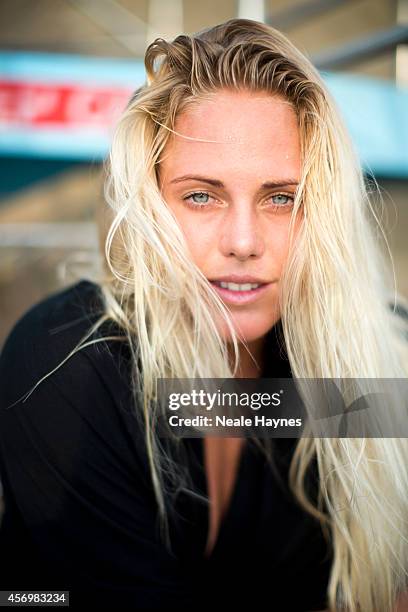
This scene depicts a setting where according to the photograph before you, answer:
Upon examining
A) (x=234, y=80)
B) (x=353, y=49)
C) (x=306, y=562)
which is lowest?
(x=306, y=562)

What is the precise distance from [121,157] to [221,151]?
0.57 feet

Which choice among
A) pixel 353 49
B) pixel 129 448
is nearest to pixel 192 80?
pixel 353 49

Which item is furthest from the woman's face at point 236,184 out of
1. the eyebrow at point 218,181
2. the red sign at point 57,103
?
the red sign at point 57,103

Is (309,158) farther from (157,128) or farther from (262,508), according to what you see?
(262,508)

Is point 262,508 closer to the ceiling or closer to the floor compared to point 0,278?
closer to the floor

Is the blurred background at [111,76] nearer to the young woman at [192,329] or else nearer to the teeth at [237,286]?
the young woman at [192,329]

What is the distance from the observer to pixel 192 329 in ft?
3.30

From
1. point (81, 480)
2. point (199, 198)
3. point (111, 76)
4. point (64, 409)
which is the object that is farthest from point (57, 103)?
point (81, 480)

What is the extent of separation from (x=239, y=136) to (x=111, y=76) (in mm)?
526

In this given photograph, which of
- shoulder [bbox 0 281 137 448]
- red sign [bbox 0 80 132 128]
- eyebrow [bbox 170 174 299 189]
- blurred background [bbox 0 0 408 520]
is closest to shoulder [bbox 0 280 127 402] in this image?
shoulder [bbox 0 281 137 448]

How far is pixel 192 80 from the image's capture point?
0.90 metres

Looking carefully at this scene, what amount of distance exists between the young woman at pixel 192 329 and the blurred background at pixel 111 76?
163mm

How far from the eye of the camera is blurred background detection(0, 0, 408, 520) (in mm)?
1082

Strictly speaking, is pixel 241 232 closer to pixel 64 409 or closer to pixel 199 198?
pixel 199 198
